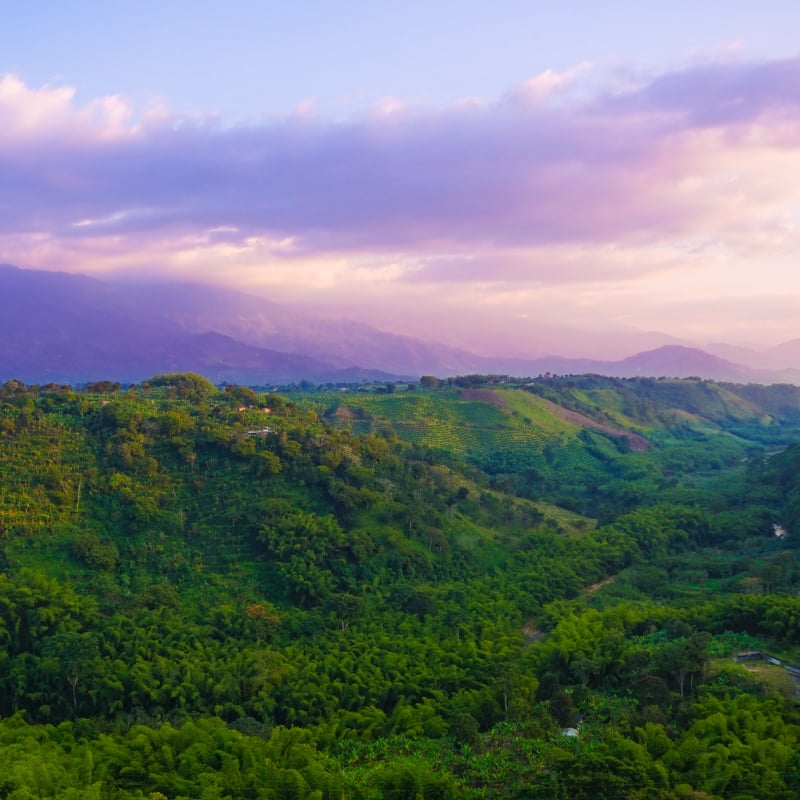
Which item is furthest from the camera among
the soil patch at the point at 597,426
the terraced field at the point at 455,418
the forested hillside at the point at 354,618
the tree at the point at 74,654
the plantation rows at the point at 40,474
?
the soil patch at the point at 597,426

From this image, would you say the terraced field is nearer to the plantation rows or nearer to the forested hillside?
the forested hillside

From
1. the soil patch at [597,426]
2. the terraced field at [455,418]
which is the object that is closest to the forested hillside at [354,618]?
the terraced field at [455,418]

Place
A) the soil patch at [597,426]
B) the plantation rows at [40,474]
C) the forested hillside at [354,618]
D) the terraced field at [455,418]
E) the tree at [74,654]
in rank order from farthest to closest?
the soil patch at [597,426] < the terraced field at [455,418] < the plantation rows at [40,474] < the tree at [74,654] < the forested hillside at [354,618]

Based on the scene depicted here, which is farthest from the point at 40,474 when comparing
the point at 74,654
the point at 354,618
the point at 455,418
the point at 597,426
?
the point at 597,426

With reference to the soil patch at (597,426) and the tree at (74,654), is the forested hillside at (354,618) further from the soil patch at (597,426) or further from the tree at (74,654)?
the soil patch at (597,426)

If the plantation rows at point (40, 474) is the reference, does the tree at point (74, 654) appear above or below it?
below

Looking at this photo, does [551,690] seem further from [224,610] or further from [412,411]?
[412,411]

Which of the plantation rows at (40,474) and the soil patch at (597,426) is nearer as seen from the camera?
the plantation rows at (40,474)

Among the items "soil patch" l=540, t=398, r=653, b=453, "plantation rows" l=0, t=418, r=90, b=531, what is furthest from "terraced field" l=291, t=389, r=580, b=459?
"plantation rows" l=0, t=418, r=90, b=531
